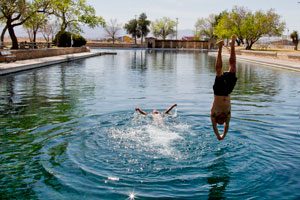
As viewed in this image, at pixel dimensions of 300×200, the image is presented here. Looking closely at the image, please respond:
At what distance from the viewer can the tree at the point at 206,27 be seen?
334 ft

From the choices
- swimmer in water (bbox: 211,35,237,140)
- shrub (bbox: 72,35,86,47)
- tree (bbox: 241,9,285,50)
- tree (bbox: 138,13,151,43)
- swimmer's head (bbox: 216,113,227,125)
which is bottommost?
swimmer's head (bbox: 216,113,227,125)

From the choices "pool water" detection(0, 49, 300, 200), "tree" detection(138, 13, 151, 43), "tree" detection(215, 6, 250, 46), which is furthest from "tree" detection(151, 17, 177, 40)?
"pool water" detection(0, 49, 300, 200)

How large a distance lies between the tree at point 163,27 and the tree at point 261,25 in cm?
5078

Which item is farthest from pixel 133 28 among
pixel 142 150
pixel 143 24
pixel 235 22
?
pixel 142 150

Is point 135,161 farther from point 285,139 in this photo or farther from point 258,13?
point 258,13

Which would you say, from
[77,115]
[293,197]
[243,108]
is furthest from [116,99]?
[293,197]

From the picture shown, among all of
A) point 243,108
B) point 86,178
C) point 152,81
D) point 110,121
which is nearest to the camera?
point 86,178

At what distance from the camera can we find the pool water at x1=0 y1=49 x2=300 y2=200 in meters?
5.41

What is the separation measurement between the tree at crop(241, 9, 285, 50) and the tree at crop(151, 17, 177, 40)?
50778mm

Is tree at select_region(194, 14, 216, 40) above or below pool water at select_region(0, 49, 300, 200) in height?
above

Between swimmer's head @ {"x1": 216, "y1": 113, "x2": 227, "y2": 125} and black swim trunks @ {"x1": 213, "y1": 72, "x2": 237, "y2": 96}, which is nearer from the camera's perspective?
black swim trunks @ {"x1": 213, "y1": 72, "x2": 237, "y2": 96}

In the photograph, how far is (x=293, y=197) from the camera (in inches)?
204

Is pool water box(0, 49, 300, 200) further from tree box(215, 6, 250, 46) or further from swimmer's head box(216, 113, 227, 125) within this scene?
tree box(215, 6, 250, 46)

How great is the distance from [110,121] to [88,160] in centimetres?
305
